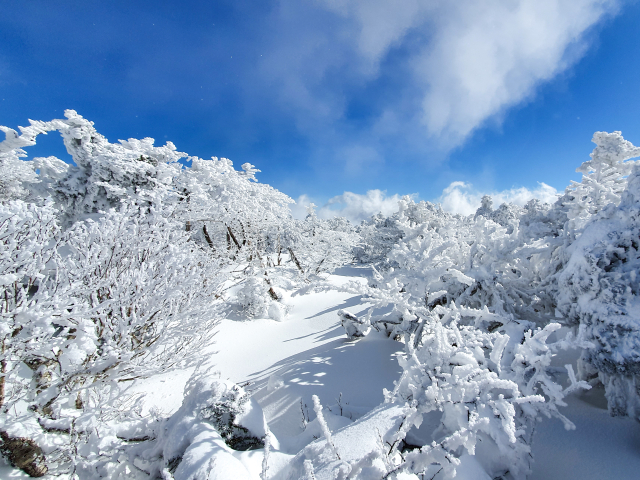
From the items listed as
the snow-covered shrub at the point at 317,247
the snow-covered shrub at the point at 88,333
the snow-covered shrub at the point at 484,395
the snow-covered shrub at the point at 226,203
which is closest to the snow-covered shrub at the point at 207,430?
the snow-covered shrub at the point at 88,333

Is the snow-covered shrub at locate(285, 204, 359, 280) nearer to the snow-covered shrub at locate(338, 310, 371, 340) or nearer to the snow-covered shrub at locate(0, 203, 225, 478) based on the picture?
the snow-covered shrub at locate(338, 310, 371, 340)

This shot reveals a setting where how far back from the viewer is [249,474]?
2.42 m

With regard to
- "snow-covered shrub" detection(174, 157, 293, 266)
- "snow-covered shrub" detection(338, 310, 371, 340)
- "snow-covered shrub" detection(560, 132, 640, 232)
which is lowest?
"snow-covered shrub" detection(338, 310, 371, 340)

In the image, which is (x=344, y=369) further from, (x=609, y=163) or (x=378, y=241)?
(x=378, y=241)

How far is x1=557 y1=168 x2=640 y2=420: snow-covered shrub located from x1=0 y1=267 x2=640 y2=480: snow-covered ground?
0.53m

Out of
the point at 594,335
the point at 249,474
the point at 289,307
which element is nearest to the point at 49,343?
the point at 249,474

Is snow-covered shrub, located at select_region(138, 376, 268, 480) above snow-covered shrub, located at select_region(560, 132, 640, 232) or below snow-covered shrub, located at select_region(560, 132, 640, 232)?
below

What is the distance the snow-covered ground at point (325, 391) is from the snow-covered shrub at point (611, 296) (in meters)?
0.53

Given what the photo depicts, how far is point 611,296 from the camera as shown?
10.0 feet

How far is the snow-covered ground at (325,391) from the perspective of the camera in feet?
8.93

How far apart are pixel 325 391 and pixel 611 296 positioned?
4423 mm

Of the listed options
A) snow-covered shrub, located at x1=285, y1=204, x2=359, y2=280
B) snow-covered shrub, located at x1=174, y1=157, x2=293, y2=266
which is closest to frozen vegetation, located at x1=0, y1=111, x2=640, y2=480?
snow-covered shrub, located at x1=174, y1=157, x2=293, y2=266

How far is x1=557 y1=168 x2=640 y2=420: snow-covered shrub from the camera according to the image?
2.81 meters

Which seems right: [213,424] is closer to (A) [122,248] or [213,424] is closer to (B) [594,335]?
(A) [122,248]
